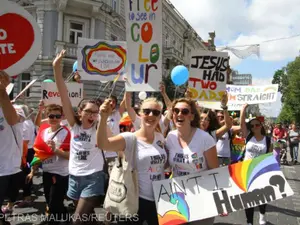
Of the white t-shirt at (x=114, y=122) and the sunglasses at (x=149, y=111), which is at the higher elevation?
the sunglasses at (x=149, y=111)

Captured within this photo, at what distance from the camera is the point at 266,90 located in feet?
21.1

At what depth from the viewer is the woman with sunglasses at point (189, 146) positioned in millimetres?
2791

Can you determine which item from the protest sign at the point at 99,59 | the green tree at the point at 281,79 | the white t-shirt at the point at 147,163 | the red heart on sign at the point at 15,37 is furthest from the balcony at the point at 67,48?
→ the green tree at the point at 281,79

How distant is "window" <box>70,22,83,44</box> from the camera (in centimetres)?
2107

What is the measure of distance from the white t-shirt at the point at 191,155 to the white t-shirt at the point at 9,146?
4.99ft

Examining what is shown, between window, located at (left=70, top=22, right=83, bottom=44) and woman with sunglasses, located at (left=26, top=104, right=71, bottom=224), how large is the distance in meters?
17.9

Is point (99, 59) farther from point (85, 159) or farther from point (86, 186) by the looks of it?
point (86, 186)

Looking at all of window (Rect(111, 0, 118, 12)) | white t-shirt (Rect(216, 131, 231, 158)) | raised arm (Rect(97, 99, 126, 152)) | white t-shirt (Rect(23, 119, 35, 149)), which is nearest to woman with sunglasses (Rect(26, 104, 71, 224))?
raised arm (Rect(97, 99, 126, 152))

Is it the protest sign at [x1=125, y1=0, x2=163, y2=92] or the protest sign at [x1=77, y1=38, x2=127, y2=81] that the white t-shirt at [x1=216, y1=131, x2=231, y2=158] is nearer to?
the protest sign at [x1=77, y1=38, x2=127, y2=81]

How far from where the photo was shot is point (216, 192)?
2848 mm

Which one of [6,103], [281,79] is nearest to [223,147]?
[6,103]

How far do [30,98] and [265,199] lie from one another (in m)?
18.5

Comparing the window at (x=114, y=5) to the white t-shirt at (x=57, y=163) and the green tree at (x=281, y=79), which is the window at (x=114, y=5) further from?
the green tree at (x=281, y=79)

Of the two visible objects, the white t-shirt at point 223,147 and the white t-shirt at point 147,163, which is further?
the white t-shirt at point 223,147
